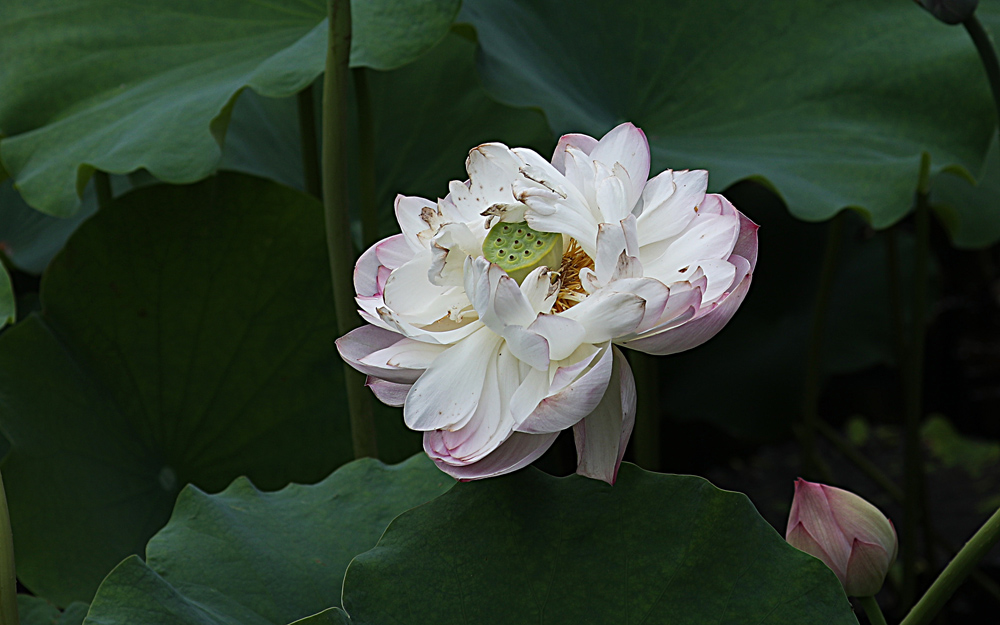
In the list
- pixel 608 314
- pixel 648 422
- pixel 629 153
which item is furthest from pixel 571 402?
pixel 648 422

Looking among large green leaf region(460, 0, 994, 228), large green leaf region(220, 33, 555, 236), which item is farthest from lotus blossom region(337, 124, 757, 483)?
large green leaf region(220, 33, 555, 236)

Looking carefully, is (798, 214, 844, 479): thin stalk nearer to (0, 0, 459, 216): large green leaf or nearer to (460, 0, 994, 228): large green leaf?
(460, 0, 994, 228): large green leaf

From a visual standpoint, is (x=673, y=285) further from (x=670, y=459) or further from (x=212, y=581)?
(x=670, y=459)

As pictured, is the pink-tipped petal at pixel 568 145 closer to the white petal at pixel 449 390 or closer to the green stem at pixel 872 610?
the white petal at pixel 449 390

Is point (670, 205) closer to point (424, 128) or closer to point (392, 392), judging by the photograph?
point (392, 392)

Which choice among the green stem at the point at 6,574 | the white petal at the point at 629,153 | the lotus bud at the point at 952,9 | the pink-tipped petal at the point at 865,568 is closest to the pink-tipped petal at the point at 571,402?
the white petal at the point at 629,153

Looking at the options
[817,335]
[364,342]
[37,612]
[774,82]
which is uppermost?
[364,342]
